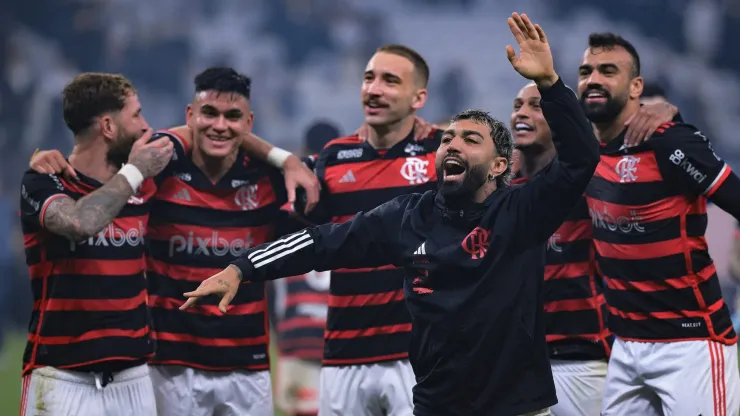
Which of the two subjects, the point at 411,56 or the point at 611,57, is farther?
the point at 411,56

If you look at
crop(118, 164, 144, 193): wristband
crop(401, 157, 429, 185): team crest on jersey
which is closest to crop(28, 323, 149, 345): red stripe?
crop(118, 164, 144, 193): wristband

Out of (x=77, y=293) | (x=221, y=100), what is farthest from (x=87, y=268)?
(x=221, y=100)

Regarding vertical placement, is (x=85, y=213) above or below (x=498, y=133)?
below

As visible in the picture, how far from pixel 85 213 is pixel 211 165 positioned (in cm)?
95

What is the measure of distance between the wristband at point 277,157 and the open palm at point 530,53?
1828 millimetres

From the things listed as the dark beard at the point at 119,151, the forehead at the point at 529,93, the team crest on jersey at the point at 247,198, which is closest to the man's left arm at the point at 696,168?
the forehead at the point at 529,93

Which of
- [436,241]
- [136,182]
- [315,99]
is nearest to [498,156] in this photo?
[436,241]

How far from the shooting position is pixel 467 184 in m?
3.91

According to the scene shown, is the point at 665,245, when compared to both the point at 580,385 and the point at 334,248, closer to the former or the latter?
the point at 580,385

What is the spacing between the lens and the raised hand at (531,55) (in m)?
3.61

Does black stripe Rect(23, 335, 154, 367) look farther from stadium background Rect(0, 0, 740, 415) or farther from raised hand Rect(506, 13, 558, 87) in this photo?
stadium background Rect(0, 0, 740, 415)

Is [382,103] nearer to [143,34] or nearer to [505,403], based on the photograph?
[505,403]

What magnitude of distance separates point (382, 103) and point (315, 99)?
12831mm

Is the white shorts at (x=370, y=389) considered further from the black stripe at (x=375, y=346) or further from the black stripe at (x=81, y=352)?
the black stripe at (x=81, y=352)
